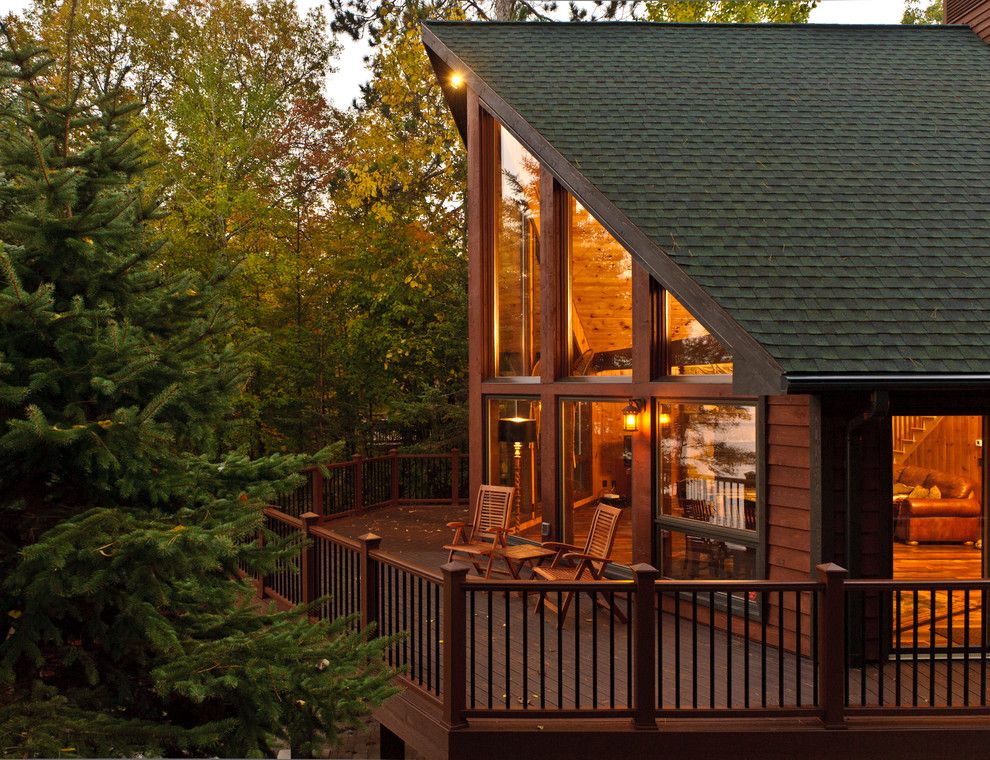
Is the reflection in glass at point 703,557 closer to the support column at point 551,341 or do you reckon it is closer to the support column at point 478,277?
the support column at point 551,341

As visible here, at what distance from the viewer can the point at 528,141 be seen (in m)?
8.33

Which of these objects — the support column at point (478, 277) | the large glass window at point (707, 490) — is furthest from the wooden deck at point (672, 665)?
the support column at point (478, 277)

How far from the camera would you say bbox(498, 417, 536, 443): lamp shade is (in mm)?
9289

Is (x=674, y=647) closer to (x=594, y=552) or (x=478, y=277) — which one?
(x=594, y=552)

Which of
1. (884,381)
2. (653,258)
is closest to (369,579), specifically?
(653,258)

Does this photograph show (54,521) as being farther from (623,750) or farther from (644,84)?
(644,84)

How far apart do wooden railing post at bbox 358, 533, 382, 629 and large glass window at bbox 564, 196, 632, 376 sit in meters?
3.28

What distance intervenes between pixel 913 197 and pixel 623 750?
576 cm

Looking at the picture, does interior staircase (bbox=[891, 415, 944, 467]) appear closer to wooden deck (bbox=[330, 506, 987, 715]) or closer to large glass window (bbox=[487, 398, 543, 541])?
wooden deck (bbox=[330, 506, 987, 715])

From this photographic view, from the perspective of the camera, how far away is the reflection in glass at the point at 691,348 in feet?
23.8

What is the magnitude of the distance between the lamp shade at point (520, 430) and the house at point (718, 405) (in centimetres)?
6

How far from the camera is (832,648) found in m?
4.92

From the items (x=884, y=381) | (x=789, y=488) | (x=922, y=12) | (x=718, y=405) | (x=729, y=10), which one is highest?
(x=922, y=12)

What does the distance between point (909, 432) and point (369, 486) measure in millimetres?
8786
